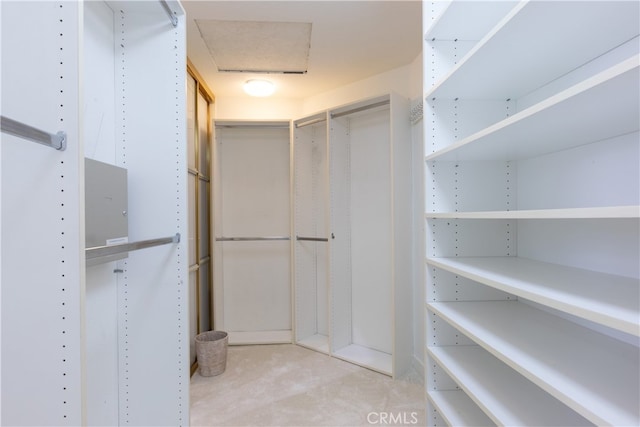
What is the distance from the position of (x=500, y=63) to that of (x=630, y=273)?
2.52ft

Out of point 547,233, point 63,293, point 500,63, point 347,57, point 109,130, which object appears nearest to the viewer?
point 63,293

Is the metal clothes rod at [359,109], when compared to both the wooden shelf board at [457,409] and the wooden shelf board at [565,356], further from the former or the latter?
the wooden shelf board at [457,409]

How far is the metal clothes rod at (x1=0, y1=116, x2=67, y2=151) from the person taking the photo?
1.88 feet

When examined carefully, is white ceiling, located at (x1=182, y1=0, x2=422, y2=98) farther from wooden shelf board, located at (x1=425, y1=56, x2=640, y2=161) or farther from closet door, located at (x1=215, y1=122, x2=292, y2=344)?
wooden shelf board, located at (x1=425, y1=56, x2=640, y2=161)

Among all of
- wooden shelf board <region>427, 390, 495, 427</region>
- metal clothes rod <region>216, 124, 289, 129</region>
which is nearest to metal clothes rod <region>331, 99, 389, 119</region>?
metal clothes rod <region>216, 124, 289, 129</region>

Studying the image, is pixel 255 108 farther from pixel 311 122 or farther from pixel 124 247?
pixel 124 247

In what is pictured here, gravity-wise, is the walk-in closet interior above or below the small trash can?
above

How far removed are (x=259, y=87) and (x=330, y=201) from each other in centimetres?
122

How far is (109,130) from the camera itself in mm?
1312

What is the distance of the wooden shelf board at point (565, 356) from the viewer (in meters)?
0.63

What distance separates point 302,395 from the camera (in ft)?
6.61

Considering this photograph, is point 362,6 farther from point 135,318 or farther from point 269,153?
point 135,318

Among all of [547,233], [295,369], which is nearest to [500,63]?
[547,233]

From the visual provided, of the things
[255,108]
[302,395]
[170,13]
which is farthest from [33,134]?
[255,108]
